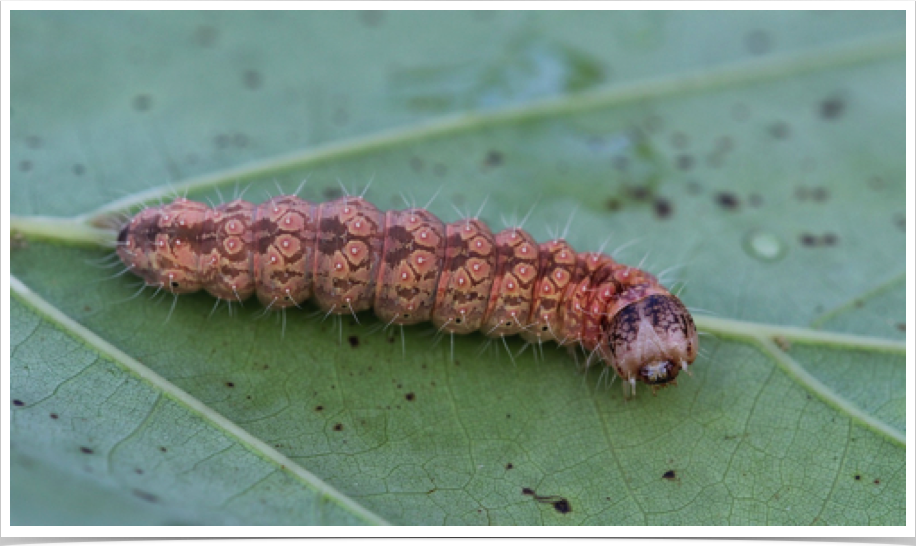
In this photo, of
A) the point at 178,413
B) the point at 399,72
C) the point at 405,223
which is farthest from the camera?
the point at 399,72

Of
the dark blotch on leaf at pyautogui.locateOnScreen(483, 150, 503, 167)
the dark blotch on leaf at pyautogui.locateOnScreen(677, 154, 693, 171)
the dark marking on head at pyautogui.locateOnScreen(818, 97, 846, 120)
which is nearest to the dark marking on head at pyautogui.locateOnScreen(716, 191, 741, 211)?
the dark blotch on leaf at pyautogui.locateOnScreen(677, 154, 693, 171)

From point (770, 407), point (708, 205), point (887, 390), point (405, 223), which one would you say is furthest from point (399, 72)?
point (887, 390)

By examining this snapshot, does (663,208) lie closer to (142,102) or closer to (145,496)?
(145,496)

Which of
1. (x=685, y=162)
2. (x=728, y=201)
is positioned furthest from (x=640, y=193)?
(x=728, y=201)

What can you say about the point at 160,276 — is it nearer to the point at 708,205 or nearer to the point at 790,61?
the point at 708,205

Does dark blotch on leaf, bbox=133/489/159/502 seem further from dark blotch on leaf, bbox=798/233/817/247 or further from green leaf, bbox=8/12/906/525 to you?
dark blotch on leaf, bbox=798/233/817/247
